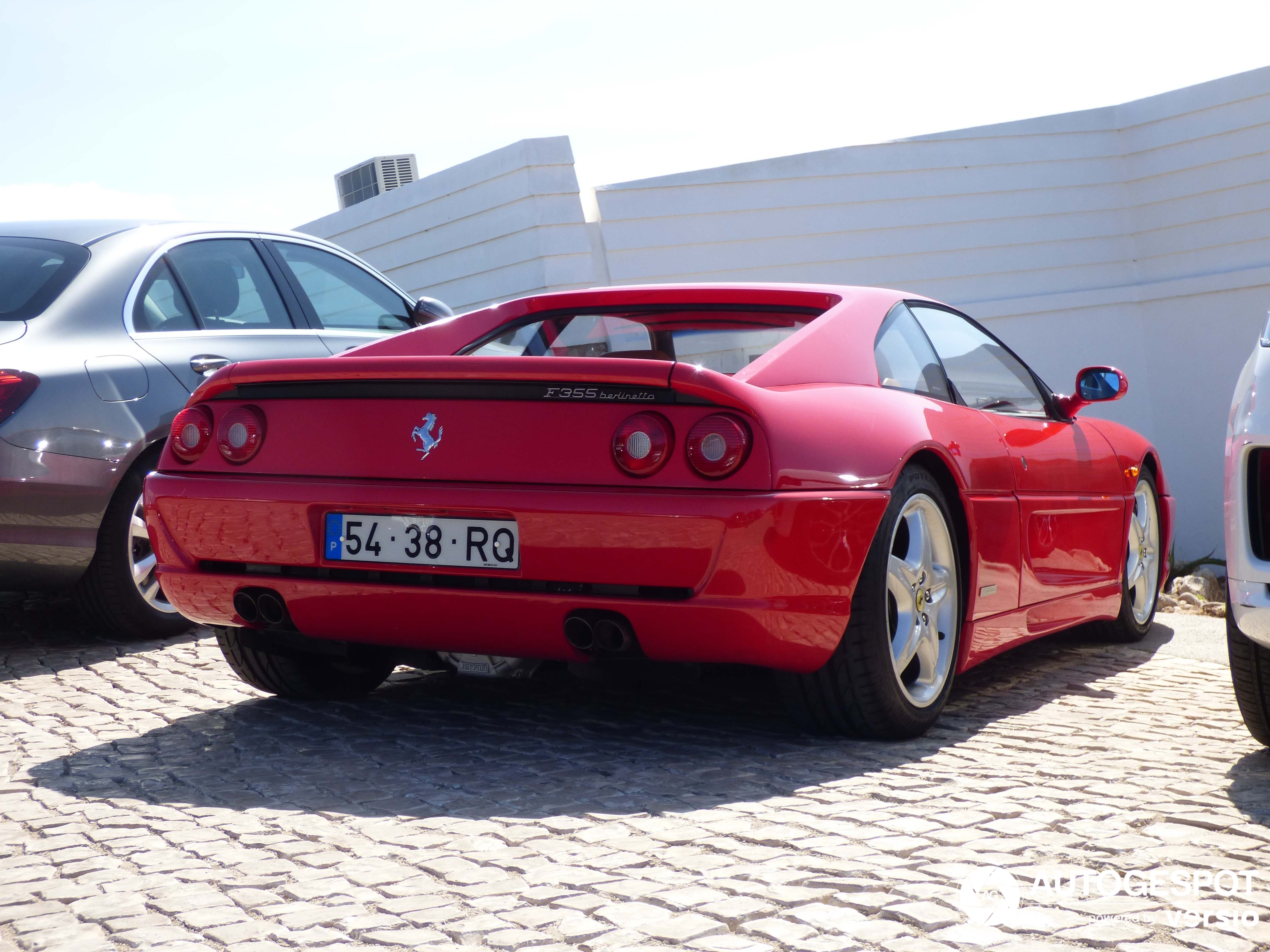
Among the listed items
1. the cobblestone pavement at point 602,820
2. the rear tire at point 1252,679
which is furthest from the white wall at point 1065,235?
the rear tire at point 1252,679

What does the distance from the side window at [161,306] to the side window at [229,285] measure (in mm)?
54

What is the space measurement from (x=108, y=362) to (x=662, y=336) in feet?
7.25

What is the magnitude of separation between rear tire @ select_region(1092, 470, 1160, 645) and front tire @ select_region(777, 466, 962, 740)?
1.90m

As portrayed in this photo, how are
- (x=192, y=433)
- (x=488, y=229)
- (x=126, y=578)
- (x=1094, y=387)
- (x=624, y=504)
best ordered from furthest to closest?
1. (x=488, y=229)
2. (x=126, y=578)
3. (x=1094, y=387)
4. (x=192, y=433)
5. (x=624, y=504)

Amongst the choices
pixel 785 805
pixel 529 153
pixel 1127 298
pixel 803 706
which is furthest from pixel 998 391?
pixel 1127 298

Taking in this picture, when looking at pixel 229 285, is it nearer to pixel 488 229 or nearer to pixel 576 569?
pixel 576 569

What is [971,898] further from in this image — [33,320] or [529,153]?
[529,153]

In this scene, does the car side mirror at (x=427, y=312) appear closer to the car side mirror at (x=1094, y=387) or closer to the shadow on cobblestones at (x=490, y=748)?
the shadow on cobblestones at (x=490, y=748)

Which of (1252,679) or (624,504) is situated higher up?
(624,504)

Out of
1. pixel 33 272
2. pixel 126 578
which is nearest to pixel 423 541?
pixel 126 578

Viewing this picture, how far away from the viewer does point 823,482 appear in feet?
10.6

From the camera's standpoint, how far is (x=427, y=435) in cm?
334

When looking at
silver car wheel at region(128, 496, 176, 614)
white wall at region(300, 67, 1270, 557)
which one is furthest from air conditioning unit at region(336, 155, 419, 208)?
silver car wheel at region(128, 496, 176, 614)

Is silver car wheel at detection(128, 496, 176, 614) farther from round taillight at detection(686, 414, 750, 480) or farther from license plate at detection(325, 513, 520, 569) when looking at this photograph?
round taillight at detection(686, 414, 750, 480)
